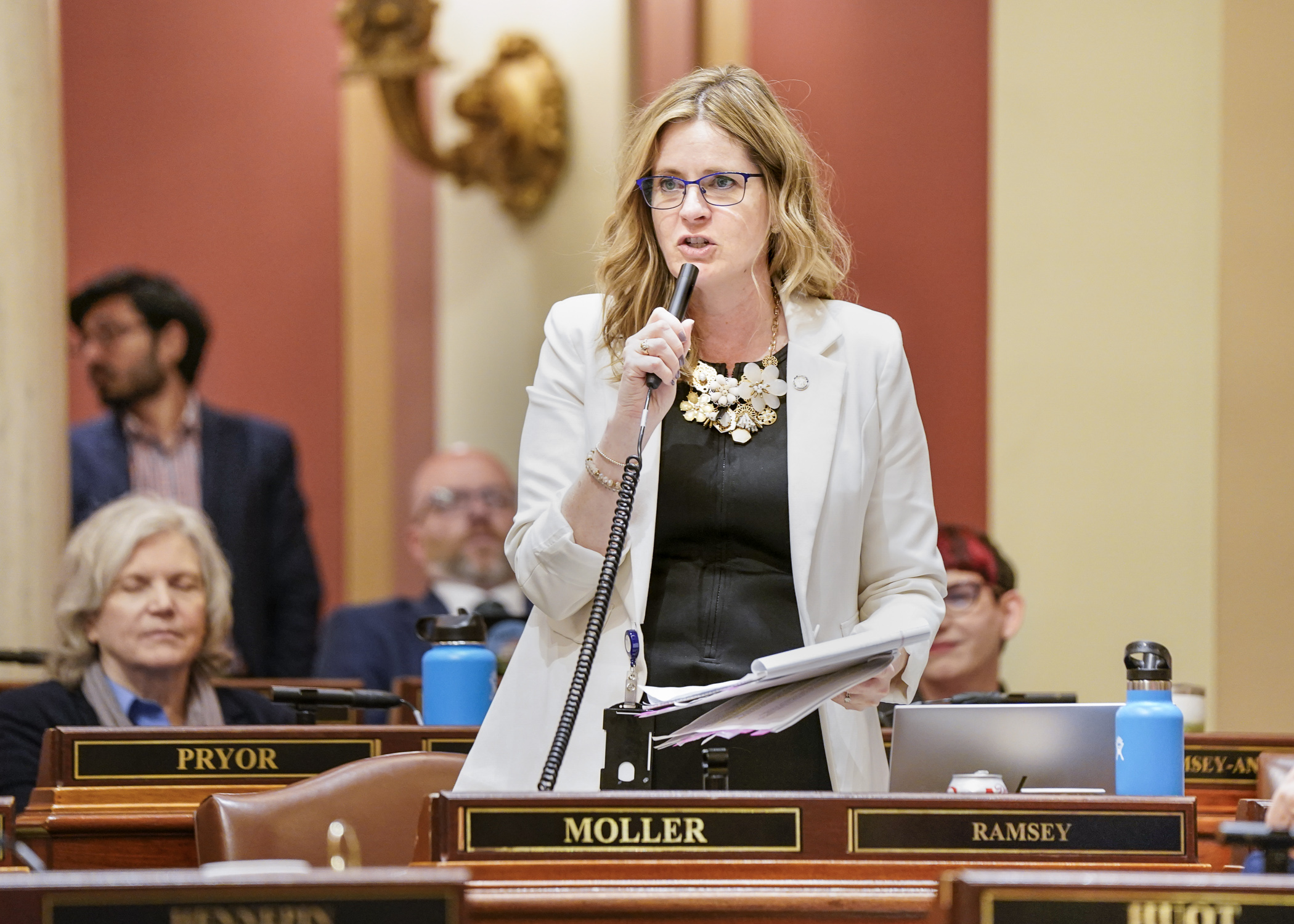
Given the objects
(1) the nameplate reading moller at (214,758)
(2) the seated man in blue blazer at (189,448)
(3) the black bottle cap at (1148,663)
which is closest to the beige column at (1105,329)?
(3) the black bottle cap at (1148,663)

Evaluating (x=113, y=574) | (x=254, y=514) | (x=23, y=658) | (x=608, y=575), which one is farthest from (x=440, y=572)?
(x=608, y=575)

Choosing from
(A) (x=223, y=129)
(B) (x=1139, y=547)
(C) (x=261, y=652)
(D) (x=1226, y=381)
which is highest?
(A) (x=223, y=129)

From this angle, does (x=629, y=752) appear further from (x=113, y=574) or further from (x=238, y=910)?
(x=113, y=574)

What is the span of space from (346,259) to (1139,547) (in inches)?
140

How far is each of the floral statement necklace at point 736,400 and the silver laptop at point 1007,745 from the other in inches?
16.2

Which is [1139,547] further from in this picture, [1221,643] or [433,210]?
[433,210]

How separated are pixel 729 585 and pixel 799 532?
0.33 ft

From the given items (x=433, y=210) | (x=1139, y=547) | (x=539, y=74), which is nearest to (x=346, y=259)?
(x=433, y=210)

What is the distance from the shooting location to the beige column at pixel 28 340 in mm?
3863

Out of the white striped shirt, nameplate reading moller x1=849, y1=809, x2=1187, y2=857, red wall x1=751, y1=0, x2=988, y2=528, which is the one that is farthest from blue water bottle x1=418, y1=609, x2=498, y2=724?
the white striped shirt

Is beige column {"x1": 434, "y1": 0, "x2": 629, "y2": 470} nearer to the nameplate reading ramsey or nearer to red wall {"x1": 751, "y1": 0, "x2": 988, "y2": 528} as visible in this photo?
red wall {"x1": 751, "y1": 0, "x2": 988, "y2": 528}

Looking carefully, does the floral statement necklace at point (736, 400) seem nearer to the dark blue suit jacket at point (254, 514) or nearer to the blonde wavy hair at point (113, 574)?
the blonde wavy hair at point (113, 574)

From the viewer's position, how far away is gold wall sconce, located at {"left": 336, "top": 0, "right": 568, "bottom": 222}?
580 centimetres

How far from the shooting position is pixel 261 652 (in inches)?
193
